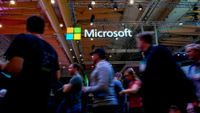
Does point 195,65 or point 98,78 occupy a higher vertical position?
point 195,65

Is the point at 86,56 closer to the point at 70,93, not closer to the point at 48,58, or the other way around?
the point at 70,93

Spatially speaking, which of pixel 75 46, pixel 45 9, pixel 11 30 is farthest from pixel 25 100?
pixel 75 46

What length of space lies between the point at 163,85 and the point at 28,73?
135 cm

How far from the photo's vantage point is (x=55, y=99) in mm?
7270

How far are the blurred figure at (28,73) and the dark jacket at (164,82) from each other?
1061 millimetres

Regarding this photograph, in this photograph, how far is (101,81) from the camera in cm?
397

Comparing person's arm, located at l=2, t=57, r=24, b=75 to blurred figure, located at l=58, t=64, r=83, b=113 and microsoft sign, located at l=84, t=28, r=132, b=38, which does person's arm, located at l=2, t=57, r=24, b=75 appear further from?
microsoft sign, located at l=84, t=28, r=132, b=38

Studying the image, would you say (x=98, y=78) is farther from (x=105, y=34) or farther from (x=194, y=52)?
(x=105, y=34)

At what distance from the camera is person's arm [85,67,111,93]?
3965 millimetres

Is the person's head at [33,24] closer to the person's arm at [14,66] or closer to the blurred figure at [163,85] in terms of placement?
the person's arm at [14,66]

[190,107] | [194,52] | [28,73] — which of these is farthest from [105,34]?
[28,73]

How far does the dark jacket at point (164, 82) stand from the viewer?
3.28 metres

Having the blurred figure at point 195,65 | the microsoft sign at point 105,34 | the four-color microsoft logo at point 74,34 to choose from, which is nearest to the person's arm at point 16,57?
the blurred figure at point 195,65

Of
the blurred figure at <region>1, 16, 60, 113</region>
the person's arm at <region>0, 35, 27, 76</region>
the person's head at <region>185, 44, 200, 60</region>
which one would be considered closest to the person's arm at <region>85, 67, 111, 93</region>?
the person's head at <region>185, 44, 200, 60</region>
